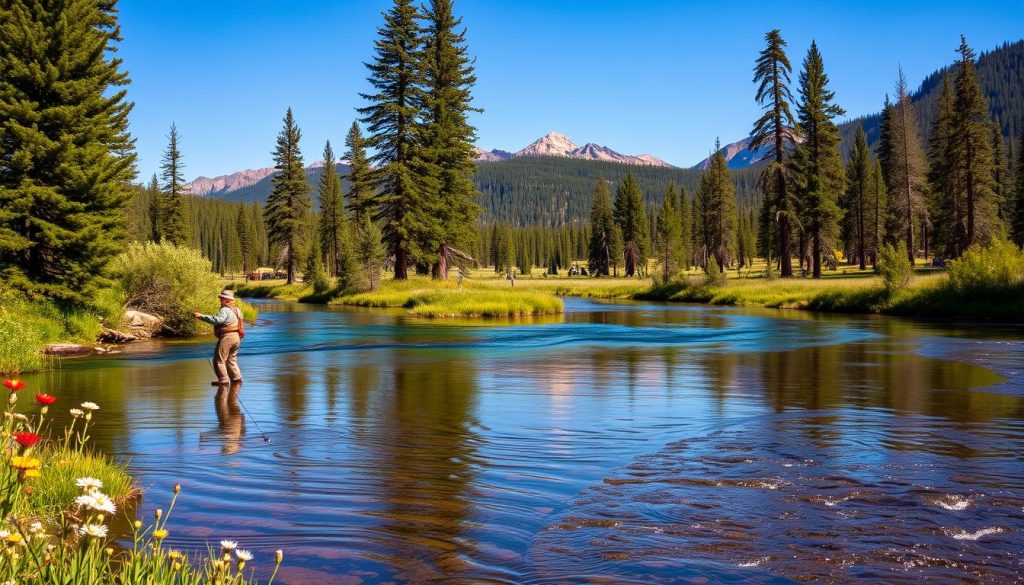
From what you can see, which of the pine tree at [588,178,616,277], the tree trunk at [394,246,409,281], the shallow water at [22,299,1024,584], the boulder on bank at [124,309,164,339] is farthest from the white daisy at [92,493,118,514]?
the pine tree at [588,178,616,277]

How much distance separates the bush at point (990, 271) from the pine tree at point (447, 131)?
98.4 ft

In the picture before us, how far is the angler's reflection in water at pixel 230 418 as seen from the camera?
10184 millimetres

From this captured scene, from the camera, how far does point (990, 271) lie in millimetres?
34438

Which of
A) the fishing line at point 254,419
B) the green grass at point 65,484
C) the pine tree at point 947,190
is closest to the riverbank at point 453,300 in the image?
the fishing line at point 254,419

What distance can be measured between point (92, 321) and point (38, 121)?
20.8ft

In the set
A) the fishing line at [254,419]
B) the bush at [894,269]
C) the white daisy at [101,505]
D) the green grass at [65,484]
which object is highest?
the bush at [894,269]

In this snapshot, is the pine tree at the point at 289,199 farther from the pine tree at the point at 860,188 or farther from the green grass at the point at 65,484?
the green grass at the point at 65,484

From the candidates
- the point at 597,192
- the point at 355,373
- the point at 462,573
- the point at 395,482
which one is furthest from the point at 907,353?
the point at 597,192

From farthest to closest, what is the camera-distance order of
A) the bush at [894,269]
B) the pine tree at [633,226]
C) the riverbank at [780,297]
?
1. the pine tree at [633,226]
2. the bush at [894,269]
3. the riverbank at [780,297]

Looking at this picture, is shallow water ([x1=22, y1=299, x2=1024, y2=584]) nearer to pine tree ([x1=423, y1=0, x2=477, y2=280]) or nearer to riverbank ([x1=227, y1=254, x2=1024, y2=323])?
riverbank ([x1=227, y1=254, x2=1024, y2=323])

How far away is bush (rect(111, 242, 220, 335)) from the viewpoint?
29.6 m

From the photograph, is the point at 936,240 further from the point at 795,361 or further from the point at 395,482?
the point at 395,482

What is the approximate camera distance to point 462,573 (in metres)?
5.68

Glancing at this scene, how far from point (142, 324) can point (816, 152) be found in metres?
45.5
